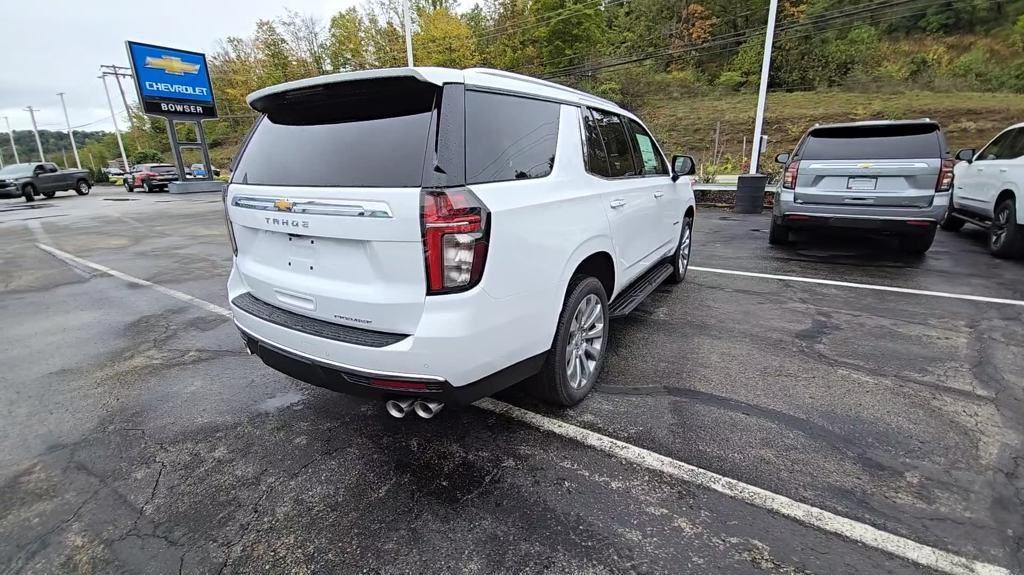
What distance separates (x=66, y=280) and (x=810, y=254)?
10.2 metres

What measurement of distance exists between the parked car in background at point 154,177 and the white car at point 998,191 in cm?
3028

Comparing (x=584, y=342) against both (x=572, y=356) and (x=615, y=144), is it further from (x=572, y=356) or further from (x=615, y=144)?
(x=615, y=144)

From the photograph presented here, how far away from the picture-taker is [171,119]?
70.5ft

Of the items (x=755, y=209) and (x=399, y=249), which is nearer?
(x=399, y=249)

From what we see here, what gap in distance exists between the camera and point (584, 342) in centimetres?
296

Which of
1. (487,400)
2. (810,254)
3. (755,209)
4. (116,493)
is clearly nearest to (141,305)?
(116,493)

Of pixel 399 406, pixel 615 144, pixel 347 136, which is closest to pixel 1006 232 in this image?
pixel 615 144

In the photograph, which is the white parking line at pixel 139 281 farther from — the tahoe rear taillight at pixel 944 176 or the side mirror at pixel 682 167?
the tahoe rear taillight at pixel 944 176

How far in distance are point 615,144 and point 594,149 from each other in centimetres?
50

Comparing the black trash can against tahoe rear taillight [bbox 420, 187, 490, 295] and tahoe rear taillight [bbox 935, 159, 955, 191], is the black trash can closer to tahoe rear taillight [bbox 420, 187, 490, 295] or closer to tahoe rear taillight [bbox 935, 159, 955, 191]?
tahoe rear taillight [bbox 935, 159, 955, 191]

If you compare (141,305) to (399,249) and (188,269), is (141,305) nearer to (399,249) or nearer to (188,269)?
(188,269)

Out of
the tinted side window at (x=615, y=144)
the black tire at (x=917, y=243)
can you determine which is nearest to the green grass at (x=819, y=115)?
the black tire at (x=917, y=243)

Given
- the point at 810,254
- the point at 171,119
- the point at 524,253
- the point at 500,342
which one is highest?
the point at 171,119

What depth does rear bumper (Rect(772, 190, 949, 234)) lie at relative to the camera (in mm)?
5516
